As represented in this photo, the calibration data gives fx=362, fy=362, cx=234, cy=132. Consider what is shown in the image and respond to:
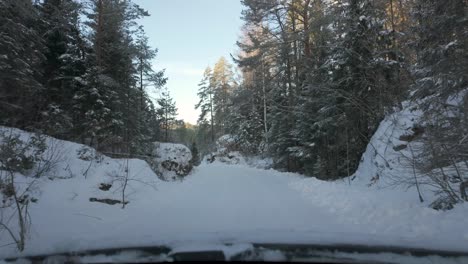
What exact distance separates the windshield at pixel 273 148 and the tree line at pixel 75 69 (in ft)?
0.29

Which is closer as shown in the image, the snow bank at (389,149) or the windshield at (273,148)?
the windshield at (273,148)

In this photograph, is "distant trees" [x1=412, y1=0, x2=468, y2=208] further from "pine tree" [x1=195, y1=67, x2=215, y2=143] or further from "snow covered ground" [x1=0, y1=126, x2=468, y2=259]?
"pine tree" [x1=195, y1=67, x2=215, y2=143]

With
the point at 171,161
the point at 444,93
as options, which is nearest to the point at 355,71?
the point at 444,93

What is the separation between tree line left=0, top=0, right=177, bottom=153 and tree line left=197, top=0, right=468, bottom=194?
28.8 feet

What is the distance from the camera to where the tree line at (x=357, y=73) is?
8133mm

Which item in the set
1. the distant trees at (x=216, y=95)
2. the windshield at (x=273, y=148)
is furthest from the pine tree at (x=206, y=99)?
the windshield at (x=273, y=148)

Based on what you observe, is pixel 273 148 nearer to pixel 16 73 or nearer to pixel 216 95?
pixel 16 73

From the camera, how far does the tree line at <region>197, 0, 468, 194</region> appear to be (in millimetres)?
8133

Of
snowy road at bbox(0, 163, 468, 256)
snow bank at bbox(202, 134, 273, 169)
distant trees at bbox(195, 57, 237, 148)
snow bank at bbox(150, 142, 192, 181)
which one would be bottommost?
snowy road at bbox(0, 163, 468, 256)

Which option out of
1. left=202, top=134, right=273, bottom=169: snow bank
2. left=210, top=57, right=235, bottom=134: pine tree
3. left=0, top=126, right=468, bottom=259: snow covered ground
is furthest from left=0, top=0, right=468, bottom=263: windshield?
left=210, top=57, right=235, bottom=134: pine tree

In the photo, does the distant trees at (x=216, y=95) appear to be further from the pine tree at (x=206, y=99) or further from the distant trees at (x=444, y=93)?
the distant trees at (x=444, y=93)

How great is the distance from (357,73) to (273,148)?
13266 millimetres

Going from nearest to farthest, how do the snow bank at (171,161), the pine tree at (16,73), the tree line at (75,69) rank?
the pine tree at (16,73)
the tree line at (75,69)
the snow bank at (171,161)

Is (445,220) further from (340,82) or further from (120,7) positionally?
(120,7)
